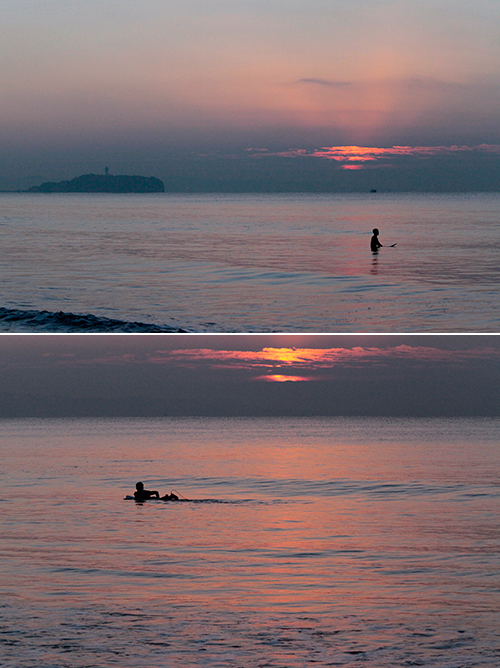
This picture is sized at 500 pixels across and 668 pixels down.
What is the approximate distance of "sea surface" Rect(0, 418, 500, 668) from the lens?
15.3 m

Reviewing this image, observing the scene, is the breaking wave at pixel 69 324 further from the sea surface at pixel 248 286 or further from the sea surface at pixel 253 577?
the sea surface at pixel 253 577

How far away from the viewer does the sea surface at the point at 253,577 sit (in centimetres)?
1531

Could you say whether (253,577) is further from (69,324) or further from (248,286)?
(248,286)

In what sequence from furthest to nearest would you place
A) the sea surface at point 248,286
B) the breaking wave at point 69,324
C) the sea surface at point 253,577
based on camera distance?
1. the sea surface at point 248,286
2. the breaking wave at point 69,324
3. the sea surface at point 253,577

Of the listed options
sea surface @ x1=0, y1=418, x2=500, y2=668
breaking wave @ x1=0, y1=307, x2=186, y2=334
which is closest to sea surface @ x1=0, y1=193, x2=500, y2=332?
breaking wave @ x1=0, y1=307, x2=186, y2=334

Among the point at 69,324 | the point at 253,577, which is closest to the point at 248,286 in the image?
the point at 69,324

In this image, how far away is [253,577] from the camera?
20.8m

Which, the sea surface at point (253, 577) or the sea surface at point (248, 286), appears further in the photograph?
the sea surface at point (248, 286)

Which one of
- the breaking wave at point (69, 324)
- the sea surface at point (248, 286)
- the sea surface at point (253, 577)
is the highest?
the sea surface at point (248, 286)

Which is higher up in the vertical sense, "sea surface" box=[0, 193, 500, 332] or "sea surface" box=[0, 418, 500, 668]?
"sea surface" box=[0, 193, 500, 332]

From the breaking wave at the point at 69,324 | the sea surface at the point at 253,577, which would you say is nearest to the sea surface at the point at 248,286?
the breaking wave at the point at 69,324

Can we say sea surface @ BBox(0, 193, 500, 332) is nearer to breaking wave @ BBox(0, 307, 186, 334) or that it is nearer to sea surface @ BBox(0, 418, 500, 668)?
breaking wave @ BBox(0, 307, 186, 334)

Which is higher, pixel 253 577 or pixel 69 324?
pixel 69 324

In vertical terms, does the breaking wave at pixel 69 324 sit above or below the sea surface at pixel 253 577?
above
